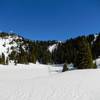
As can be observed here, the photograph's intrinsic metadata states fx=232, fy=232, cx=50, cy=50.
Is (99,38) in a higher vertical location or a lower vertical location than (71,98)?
higher

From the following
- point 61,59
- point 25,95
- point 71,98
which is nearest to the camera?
point 71,98

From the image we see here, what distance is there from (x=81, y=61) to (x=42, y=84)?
113 ft

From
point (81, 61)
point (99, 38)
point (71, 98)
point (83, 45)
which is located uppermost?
point (99, 38)

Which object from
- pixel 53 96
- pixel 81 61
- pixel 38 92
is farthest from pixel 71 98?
pixel 81 61

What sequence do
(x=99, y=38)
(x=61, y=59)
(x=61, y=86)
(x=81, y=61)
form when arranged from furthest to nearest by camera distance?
(x=61, y=59), (x=99, y=38), (x=81, y=61), (x=61, y=86)

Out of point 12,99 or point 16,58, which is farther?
point 16,58

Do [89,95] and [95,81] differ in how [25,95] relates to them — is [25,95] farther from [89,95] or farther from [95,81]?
[95,81]

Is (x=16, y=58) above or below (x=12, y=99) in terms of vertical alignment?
above

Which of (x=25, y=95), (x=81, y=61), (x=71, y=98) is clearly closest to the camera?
(x=71, y=98)

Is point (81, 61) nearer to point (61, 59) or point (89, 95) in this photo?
point (89, 95)

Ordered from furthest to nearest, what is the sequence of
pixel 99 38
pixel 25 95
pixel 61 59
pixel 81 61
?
pixel 61 59 < pixel 99 38 < pixel 81 61 < pixel 25 95

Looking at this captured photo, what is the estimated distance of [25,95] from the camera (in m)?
23.2

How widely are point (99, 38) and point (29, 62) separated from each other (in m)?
56.9

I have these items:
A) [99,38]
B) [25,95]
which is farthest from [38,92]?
[99,38]
